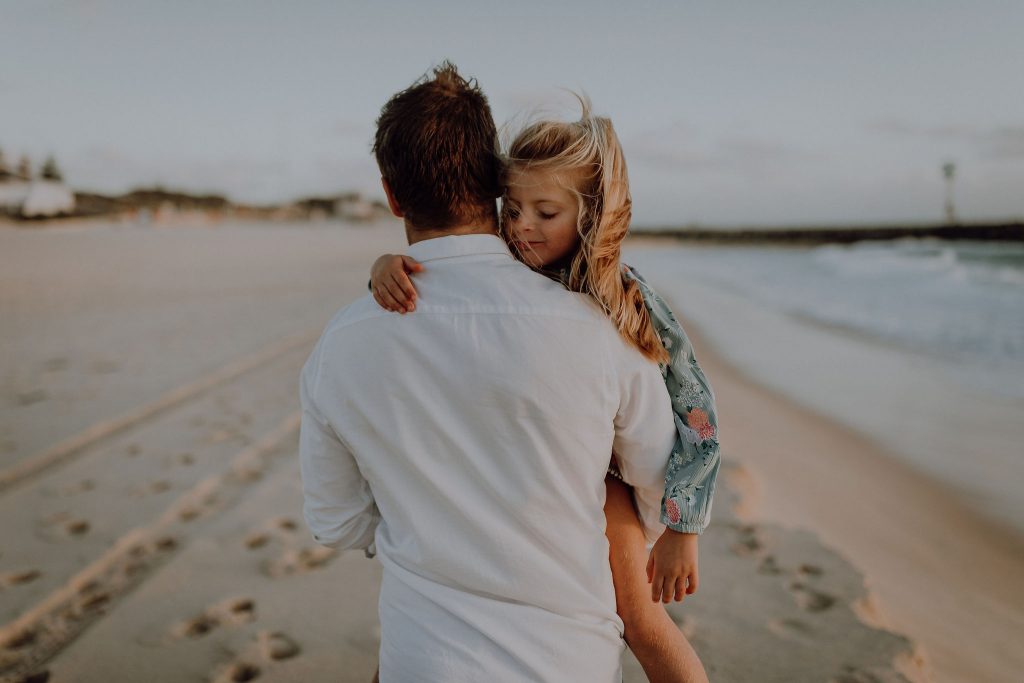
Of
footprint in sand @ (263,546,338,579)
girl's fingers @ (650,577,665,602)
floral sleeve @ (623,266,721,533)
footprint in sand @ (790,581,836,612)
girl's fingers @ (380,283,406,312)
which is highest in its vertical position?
girl's fingers @ (380,283,406,312)

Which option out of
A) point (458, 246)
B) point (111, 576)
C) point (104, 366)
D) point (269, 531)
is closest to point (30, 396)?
point (104, 366)

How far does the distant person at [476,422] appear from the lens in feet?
3.87

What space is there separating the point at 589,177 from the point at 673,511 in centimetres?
77

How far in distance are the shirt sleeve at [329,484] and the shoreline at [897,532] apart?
1.83m

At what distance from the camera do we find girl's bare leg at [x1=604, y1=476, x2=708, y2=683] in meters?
1.43

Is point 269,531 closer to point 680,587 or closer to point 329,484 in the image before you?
point 329,484

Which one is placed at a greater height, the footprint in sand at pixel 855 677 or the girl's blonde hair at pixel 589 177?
the girl's blonde hair at pixel 589 177

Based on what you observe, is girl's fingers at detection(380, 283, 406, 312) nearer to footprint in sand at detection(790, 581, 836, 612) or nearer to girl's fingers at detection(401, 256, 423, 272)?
girl's fingers at detection(401, 256, 423, 272)

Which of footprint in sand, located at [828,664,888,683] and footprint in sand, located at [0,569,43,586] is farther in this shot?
footprint in sand, located at [0,569,43,586]

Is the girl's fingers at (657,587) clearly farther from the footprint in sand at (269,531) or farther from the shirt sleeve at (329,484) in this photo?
the footprint in sand at (269,531)

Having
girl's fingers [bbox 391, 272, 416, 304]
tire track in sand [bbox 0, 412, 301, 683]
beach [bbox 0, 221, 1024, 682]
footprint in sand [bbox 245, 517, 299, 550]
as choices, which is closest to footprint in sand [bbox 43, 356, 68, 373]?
beach [bbox 0, 221, 1024, 682]

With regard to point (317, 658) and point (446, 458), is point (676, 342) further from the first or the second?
point (317, 658)

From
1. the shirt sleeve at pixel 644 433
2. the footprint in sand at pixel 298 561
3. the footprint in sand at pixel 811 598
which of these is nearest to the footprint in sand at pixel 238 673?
the footprint in sand at pixel 298 561

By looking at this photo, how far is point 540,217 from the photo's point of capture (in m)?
1.58
